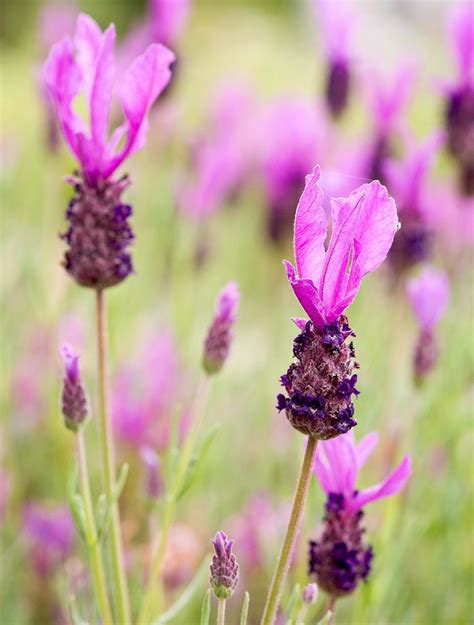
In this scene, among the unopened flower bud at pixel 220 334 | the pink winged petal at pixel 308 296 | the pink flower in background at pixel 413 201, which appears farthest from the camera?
the pink flower in background at pixel 413 201

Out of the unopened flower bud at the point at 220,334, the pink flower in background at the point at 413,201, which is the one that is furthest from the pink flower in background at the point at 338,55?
the unopened flower bud at the point at 220,334

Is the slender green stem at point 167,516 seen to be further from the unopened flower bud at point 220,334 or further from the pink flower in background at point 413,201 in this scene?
the pink flower in background at point 413,201

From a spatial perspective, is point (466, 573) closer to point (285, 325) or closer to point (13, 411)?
point (285, 325)

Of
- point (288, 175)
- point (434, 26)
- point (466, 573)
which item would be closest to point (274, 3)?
point (434, 26)

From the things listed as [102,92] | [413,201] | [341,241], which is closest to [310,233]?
[341,241]

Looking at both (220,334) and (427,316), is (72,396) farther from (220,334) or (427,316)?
(427,316)

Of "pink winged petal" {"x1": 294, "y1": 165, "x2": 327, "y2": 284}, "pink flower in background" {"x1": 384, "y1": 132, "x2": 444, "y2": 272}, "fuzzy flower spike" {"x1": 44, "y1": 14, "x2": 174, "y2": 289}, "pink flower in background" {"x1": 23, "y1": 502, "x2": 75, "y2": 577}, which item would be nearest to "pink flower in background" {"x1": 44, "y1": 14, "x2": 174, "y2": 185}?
"fuzzy flower spike" {"x1": 44, "y1": 14, "x2": 174, "y2": 289}

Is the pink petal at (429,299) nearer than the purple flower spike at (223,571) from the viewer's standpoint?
No
